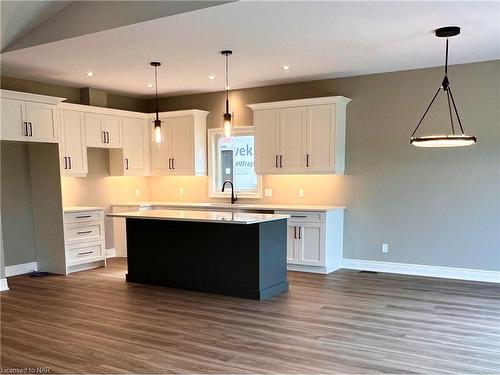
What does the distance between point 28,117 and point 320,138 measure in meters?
3.81

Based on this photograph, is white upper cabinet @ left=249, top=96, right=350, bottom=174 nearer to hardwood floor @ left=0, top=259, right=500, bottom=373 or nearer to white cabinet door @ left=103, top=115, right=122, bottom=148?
hardwood floor @ left=0, top=259, right=500, bottom=373

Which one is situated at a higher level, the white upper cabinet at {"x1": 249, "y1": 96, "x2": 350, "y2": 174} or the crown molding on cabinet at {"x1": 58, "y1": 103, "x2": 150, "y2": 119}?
the crown molding on cabinet at {"x1": 58, "y1": 103, "x2": 150, "y2": 119}

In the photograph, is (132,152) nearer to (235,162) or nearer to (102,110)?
(102,110)

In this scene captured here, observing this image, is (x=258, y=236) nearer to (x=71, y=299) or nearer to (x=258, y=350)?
(x=258, y=350)

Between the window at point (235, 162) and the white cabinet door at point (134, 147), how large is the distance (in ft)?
3.74

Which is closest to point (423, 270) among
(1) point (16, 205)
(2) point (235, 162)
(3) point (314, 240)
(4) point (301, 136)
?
(3) point (314, 240)

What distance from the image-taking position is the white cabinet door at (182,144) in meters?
7.03

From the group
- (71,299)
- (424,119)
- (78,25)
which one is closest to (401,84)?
(424,119)

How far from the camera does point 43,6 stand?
4184 mm

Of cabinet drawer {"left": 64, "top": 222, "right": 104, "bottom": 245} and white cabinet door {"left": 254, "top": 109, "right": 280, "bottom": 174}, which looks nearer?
cabinet drawer {"left": 64, "top": 222, "right": 104, "bottom": 245}

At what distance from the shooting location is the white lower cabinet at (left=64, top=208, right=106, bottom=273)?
5.91 meters

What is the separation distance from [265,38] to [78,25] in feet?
5.92

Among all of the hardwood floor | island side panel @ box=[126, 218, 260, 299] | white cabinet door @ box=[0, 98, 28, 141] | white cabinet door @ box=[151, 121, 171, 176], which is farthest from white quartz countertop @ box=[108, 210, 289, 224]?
white cabinet door @ box=[151, 121, 171, 176]

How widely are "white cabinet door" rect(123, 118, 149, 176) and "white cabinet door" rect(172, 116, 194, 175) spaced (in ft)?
1.61
